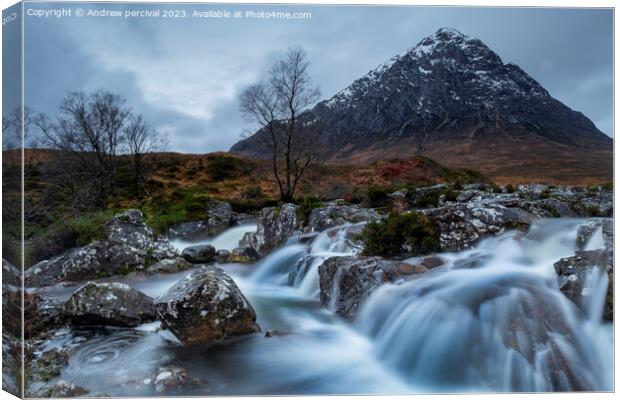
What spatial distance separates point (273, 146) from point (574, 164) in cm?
448

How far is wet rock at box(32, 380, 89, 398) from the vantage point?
3.95 m

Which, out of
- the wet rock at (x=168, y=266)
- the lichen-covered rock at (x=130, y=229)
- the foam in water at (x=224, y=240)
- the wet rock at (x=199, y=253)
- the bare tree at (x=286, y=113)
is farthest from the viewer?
the foam in water at (x=224, y=240)

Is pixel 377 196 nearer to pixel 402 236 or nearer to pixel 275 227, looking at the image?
pixel 275 227

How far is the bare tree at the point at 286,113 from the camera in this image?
5.26m

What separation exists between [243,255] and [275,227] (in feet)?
3.68

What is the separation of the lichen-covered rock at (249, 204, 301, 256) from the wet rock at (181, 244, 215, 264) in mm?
661

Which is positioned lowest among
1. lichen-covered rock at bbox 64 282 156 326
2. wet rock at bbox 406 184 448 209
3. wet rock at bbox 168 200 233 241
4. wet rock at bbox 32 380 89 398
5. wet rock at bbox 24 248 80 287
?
wet rock at bbox 32 380 89 398

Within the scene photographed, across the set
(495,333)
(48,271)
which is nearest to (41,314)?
(48,271)

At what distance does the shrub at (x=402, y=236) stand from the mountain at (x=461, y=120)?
127cm

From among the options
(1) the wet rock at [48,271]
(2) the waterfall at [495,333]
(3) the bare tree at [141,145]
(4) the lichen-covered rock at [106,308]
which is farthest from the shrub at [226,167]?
(2) the waterfall at [495,333]

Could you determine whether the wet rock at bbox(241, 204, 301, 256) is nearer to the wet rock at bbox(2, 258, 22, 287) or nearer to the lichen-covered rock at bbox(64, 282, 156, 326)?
the lichen-covered rock at bbox(64, 282, 156, 326)

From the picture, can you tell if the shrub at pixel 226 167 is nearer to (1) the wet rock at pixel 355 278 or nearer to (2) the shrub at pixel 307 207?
(2) the shrub at pixel 307 207

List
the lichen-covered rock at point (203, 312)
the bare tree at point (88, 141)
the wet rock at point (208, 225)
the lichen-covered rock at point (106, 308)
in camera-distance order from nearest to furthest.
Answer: the lichen-covered rock at point (203, 312) < the lichen-covered rock at point (106, 308) < the bare tree at point (88, 141) < the wet rock at point (208, 225)

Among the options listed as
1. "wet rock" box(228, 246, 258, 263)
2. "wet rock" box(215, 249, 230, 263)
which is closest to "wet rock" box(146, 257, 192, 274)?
"wet rock" box(215, 249, 230, 263)
